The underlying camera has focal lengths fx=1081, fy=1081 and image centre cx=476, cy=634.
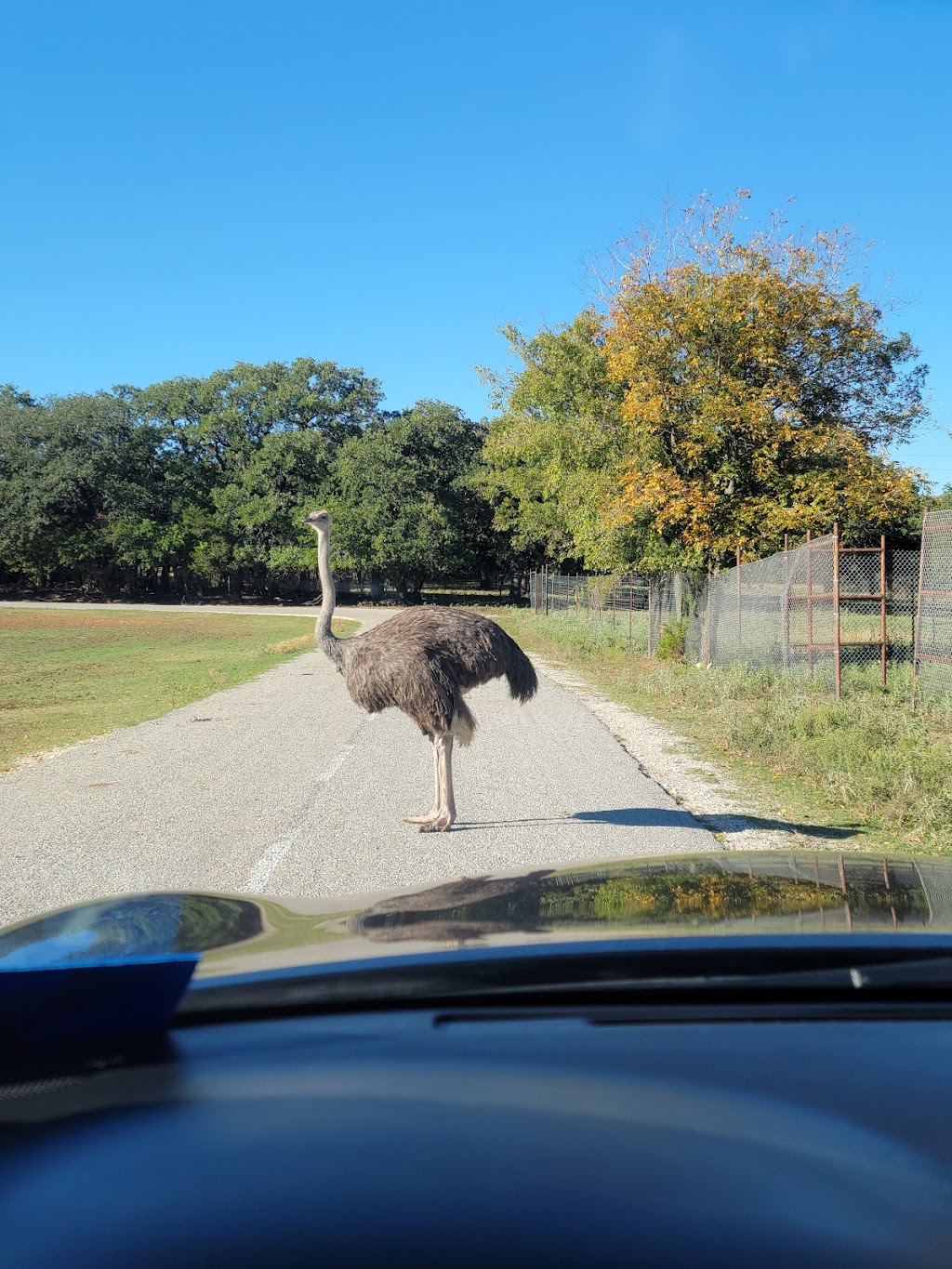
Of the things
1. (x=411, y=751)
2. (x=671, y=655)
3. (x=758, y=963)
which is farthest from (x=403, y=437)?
(x=758, y=963)

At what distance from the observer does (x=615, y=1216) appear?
1.20m

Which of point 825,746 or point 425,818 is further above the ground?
point 825,746

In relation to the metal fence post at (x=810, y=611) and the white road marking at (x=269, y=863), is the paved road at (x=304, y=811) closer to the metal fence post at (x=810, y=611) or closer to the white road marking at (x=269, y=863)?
the white road marking at (x=269, y=863)

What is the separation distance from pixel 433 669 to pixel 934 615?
29.2ft

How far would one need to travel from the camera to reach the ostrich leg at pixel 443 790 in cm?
789

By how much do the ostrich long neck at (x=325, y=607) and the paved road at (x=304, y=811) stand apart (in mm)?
1356

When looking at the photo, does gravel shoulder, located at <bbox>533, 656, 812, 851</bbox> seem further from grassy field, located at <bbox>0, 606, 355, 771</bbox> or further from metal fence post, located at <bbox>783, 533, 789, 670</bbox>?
grassy field, located at <bbox>0, 606, 355, 771</bbox>

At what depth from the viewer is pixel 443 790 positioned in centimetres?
798

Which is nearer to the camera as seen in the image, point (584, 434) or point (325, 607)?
point (325, 607)

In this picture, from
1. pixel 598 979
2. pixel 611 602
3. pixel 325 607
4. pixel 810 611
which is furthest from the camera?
pixel 611 602

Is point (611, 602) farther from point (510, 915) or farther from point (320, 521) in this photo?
point (510, 915)

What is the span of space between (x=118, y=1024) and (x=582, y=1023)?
674 millimetres

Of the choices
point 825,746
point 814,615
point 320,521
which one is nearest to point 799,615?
point 814,615

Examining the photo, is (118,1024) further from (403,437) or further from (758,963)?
(403,437)
